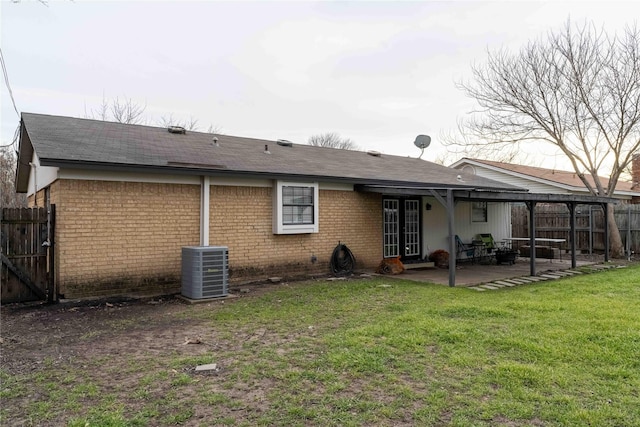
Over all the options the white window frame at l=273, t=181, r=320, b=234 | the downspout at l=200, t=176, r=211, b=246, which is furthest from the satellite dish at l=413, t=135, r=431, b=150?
the downspout at l=200, t=176, r=211, b=246

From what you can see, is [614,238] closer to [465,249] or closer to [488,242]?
[488,242]

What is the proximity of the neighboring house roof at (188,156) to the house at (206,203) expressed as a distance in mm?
38

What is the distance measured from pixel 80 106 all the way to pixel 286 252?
21.9 metres

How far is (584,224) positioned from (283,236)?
13016 mm

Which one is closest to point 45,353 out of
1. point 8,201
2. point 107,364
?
point 107,364

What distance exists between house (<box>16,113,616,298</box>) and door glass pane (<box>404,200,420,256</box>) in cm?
3

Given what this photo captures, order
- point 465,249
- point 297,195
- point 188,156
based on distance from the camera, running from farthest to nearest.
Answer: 1. point 465,249
2. point 297,195
3. point 188,156

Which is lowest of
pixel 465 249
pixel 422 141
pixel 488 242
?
pixel 465 249

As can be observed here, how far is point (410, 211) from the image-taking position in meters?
13.2

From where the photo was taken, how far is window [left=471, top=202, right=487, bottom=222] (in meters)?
15.2

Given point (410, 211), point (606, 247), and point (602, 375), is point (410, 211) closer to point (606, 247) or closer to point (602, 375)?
point (606, 247)

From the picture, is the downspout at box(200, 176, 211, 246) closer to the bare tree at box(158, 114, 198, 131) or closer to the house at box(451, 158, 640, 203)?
the house at box(451, 158, 640, 203)

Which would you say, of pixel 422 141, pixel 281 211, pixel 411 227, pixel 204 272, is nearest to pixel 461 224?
pixel 411 227

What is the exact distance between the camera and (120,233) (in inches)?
320
